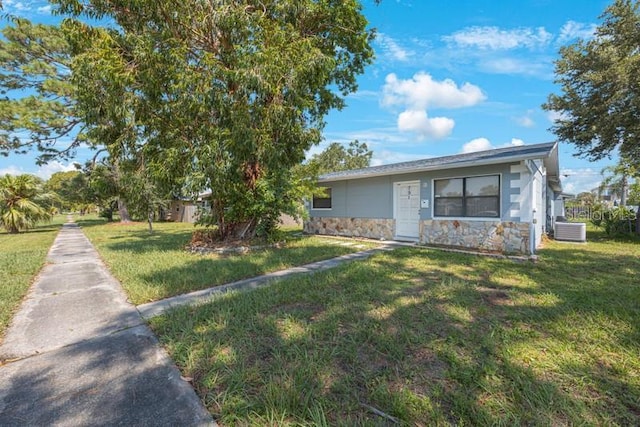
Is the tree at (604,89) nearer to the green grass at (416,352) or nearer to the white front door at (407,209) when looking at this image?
the white front door at (407,209)

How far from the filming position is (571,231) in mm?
10516

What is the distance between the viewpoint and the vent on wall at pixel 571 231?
1018 cm

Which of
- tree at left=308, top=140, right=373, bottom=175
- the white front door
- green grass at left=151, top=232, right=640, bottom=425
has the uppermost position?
tree at left=308, top=140, right=373, bottom=175

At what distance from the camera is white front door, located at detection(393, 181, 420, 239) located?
32.6 ft

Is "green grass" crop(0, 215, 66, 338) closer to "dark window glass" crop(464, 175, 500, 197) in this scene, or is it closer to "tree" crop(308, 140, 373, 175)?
"dark window glass" crop(464, 175, 500, 197)

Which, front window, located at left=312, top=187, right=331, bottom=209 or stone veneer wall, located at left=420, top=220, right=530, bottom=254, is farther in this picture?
front window, located at left=312, top=187, right=331, bottom=209

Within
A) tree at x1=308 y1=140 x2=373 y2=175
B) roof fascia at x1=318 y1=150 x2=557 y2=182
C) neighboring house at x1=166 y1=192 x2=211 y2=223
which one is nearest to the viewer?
roof fascia at x1=318 y1=150 x2=557 y2=182

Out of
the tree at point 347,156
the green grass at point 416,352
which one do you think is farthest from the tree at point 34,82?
the tree at point 347,156

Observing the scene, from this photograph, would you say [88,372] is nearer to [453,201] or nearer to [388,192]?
[453,201]

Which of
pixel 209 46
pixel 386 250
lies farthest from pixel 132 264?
pixel 386 250

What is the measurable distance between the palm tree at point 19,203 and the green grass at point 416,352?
17719 millimetres

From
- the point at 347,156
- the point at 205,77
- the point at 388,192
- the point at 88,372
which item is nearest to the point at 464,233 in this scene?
the point at 388,192

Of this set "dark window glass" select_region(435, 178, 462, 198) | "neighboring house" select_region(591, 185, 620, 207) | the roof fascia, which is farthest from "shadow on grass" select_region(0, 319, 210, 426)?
"neighboring house" select_region(591, 185, 620, 207)

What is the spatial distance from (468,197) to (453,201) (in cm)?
45
